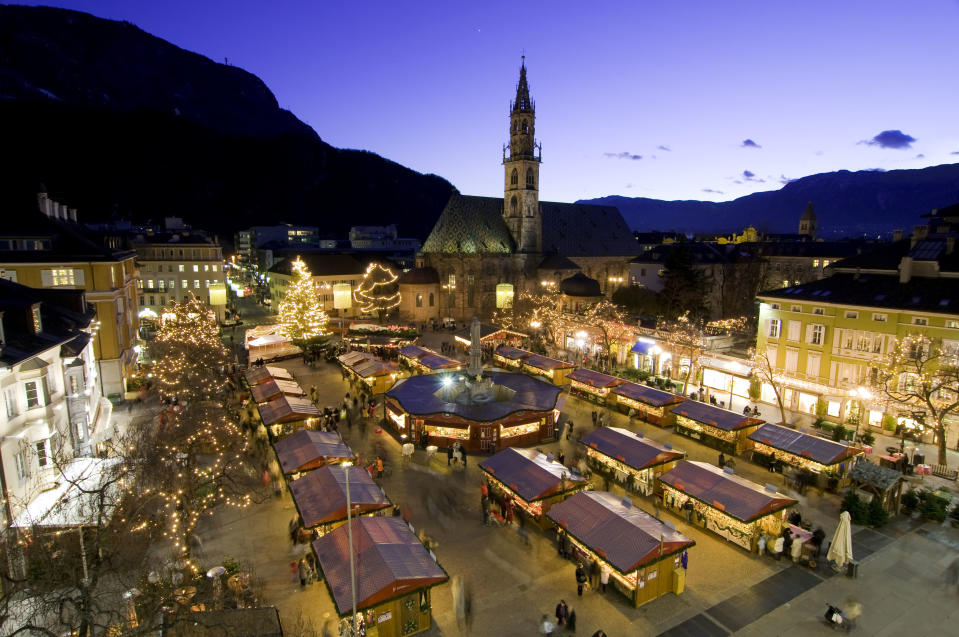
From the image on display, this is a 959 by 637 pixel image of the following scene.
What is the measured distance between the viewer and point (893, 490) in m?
21.6

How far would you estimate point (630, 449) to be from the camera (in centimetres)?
2355

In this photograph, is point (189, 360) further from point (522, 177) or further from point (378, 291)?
point (522, 177)

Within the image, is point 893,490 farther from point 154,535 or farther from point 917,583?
point 154,535

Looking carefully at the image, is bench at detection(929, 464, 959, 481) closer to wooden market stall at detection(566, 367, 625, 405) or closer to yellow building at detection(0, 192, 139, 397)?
wooden market stall at detection(566, 367, 625, 405)

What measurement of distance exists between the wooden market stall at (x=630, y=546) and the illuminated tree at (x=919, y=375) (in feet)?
61.0

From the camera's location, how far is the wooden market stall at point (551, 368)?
132ft

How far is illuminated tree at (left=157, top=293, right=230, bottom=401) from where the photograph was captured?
31188 mm

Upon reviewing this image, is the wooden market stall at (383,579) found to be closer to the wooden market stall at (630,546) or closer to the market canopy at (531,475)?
the wooden market stall at (630,546)

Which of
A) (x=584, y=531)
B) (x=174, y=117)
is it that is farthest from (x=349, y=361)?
(x=174, y=117)

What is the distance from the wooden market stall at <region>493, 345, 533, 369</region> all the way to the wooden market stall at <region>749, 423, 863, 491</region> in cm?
2079

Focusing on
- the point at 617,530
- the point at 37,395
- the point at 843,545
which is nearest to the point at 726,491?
the point at 843,545

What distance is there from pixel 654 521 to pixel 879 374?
864 inches

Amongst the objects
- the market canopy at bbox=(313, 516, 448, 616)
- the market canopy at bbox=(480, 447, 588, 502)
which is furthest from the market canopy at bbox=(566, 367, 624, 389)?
the market canopy at bbox=(313, 516, 448, 616)

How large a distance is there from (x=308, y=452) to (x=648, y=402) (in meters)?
20.7
